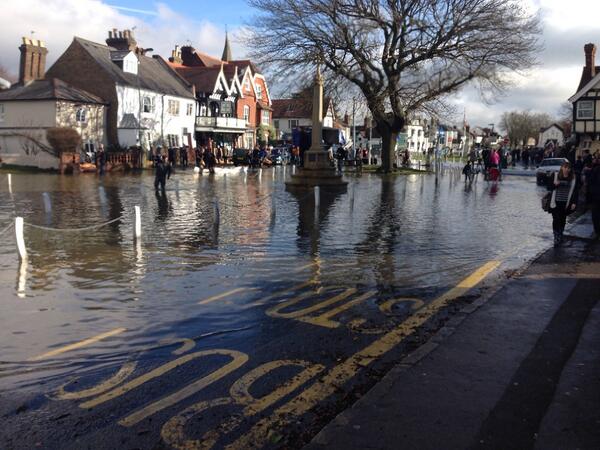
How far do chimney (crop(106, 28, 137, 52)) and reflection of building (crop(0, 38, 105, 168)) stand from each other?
895 centimetres

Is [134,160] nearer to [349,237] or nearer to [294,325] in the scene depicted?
[349,237]

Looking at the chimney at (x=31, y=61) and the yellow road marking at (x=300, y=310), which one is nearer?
the yellow road marking at (x=300, y=310)

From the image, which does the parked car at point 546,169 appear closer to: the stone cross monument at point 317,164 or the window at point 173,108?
the stone cross monument at point 317,164

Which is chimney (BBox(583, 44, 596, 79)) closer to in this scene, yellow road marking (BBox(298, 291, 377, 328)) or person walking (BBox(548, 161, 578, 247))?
person walking (BBox(548, 161, 578, 247))

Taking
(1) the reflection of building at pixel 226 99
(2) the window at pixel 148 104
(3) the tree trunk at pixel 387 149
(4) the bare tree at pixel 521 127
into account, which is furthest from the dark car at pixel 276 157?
(4) the bare tree at pixel 521 127

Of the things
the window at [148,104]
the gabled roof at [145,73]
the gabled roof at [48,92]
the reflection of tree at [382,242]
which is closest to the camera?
the reflection of tree at [382,242]

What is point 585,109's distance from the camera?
47.7 meters

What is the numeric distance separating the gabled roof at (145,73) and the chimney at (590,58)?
3826 cm

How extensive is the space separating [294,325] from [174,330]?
49.7 inches

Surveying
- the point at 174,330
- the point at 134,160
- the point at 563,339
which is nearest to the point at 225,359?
the point at 174,330

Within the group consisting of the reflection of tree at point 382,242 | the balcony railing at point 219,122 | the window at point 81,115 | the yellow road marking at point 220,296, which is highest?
the balcony railing at point 219,122

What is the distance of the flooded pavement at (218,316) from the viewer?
3.98 meters

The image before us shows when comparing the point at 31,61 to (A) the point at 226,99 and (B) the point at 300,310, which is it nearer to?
(A) the point at 226,99

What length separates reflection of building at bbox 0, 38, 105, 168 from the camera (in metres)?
39.8
